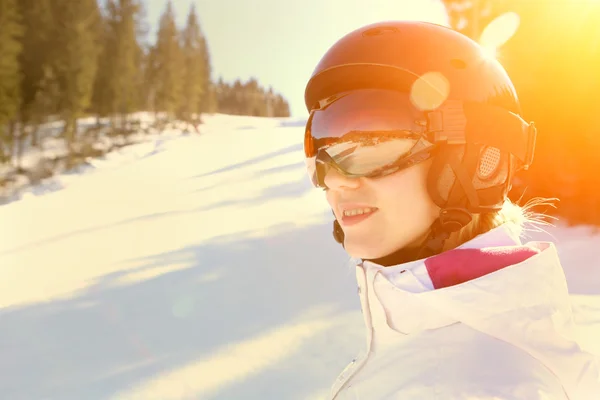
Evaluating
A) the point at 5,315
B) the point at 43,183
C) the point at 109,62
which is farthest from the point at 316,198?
the point at 109,62

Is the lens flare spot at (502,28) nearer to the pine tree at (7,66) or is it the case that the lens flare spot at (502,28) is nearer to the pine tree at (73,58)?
the pine tree at (7,66)

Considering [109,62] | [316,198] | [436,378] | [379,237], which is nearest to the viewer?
[436,378]

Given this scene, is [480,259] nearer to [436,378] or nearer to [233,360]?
[436,378]

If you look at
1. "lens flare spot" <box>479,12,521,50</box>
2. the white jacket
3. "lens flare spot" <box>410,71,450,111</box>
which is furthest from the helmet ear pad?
"lens flare spot" <box>479,12,521,50</box>

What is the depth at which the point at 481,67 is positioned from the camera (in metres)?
1.74

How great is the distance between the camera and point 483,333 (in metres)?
1.12

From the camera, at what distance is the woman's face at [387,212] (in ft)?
4.93

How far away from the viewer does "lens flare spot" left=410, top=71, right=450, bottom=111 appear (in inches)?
63.9

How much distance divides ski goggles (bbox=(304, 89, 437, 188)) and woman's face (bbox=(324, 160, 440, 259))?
0.04 metres

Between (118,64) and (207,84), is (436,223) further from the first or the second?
(207,84)

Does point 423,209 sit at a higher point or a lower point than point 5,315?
higher

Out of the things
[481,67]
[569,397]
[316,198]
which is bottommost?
[316,198]

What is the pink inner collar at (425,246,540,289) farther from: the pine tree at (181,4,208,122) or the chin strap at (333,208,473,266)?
the pine tree at (181,4,208,122)

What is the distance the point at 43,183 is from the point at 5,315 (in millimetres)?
15444
